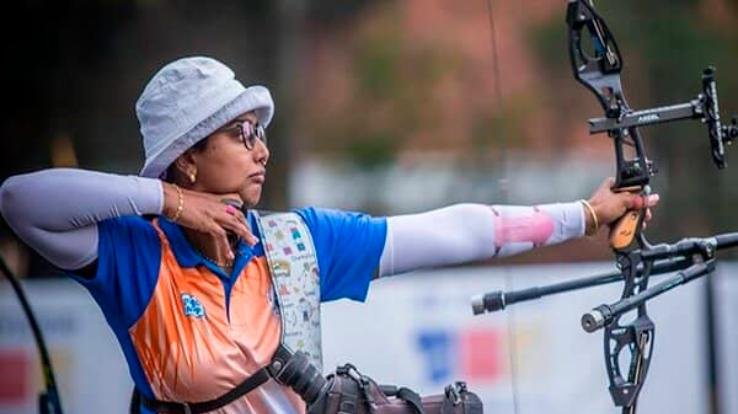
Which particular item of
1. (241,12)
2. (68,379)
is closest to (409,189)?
(241,12)

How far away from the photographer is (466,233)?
254cm

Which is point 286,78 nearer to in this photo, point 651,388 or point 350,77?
point 350,77

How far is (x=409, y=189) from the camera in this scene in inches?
Result: 312

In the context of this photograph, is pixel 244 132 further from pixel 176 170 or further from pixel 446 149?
pixel 446 149

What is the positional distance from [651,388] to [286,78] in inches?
128

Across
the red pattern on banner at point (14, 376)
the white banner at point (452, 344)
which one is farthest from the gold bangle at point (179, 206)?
the red pattern on banner at point (14, 376)

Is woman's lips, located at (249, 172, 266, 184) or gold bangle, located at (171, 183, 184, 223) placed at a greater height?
woman's lips, located at (249, 172, 266, 184)

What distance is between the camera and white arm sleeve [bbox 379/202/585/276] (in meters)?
2.54

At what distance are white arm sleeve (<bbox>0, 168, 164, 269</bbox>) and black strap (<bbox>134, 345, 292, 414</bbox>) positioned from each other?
0.25 m

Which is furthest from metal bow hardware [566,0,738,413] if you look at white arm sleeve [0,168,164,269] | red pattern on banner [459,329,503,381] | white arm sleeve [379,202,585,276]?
red pattern on banner [459,329,503,381]

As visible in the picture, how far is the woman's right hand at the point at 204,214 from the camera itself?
7.80 feet

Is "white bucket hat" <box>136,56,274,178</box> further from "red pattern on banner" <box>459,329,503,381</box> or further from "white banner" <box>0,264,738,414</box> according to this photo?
"red pattern on banner" <box>459,329,503,381</box>

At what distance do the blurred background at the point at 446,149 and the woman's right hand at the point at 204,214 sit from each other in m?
0.60

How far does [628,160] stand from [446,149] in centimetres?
509
